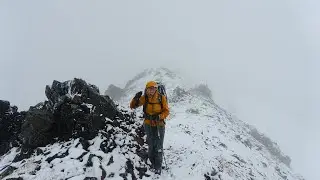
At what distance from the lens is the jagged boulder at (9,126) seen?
14.0 meters

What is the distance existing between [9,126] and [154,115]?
22.6ft

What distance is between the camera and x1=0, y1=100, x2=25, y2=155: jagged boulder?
13984 millimetres

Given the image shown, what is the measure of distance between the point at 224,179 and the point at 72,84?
25.5 ft

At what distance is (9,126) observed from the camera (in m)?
14.7

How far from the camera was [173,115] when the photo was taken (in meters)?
28.5

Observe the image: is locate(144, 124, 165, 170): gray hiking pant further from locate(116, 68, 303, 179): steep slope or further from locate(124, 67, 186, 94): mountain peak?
locate(124, 67, 186, 94): mountain peak

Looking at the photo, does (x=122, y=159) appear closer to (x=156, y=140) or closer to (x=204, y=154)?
(x=156, y=140)

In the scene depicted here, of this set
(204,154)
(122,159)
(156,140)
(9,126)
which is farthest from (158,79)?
(122,159)

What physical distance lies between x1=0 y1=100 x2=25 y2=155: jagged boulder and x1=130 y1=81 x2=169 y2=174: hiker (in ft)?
18.3

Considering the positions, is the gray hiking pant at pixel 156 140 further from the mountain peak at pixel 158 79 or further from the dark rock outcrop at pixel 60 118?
the mountain peak at pixel 158 79

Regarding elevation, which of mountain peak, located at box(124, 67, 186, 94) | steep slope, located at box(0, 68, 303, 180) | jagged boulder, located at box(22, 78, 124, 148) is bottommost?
steep slope, located at box(0, 68, 303, 180)

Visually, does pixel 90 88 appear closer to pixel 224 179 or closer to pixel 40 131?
pixel 40 131

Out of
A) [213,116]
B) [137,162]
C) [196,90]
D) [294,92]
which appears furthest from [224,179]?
[294,92]

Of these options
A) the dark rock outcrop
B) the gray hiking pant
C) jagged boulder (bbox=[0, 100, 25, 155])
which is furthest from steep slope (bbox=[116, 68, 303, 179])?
jagged boulder (bbox=[0, 100, 25, 155])
